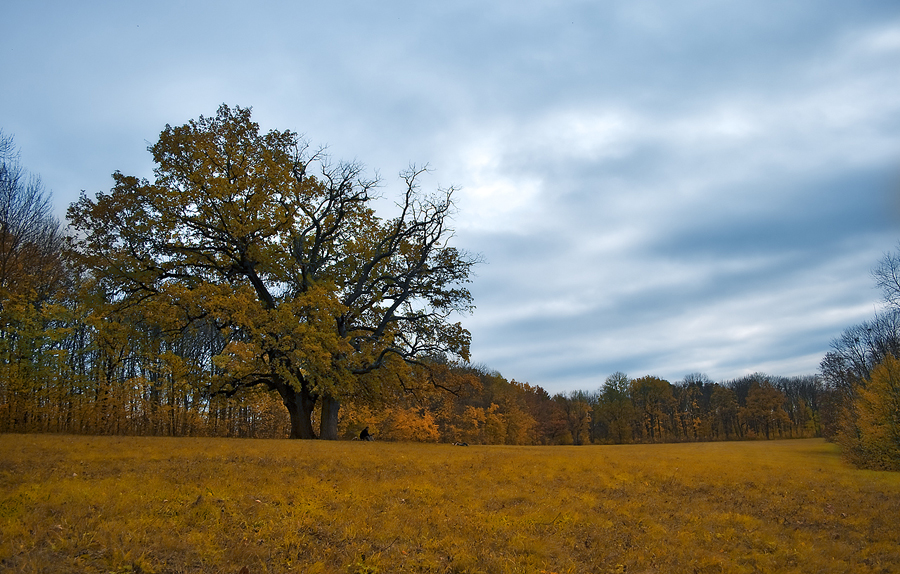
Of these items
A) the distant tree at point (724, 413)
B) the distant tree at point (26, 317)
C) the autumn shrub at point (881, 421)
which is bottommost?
the distant tree at point (724, 413)

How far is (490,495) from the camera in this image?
1065 cm

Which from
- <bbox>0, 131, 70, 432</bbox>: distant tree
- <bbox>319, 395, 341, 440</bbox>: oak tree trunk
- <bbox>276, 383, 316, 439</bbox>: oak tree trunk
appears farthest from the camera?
<bbox>319, 395, 341, 440</bbox>: oak tree trunk

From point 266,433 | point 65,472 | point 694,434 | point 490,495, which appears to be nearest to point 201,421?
point 266,433

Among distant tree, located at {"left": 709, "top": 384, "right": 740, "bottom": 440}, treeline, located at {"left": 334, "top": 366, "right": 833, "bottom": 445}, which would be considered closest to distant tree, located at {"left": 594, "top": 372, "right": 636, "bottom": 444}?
treeline, located at {"left": 334, "top": 366, "right": 833, "bottom": 445}

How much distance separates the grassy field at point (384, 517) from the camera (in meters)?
6.07

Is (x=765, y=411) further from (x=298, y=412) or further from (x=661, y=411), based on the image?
(x=298, y=412)

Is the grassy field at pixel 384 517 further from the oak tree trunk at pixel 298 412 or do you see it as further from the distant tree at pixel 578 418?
the distant tree at pixel 578 418

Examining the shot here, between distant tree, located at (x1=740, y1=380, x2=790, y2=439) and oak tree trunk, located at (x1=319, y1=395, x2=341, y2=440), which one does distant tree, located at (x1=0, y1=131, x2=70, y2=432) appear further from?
distant tree, located at (x1=740, y1=380, x2=790, y2=439)

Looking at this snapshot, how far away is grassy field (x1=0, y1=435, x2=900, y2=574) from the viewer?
6070 millimetres

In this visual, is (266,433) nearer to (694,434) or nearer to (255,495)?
(255,495)

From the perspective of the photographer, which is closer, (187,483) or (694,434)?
(187,483)

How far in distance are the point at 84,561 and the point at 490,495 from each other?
23.9ft

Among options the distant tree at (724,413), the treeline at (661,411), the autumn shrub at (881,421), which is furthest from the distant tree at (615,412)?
the autumn shrub at (881,421)

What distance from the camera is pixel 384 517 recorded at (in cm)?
823
